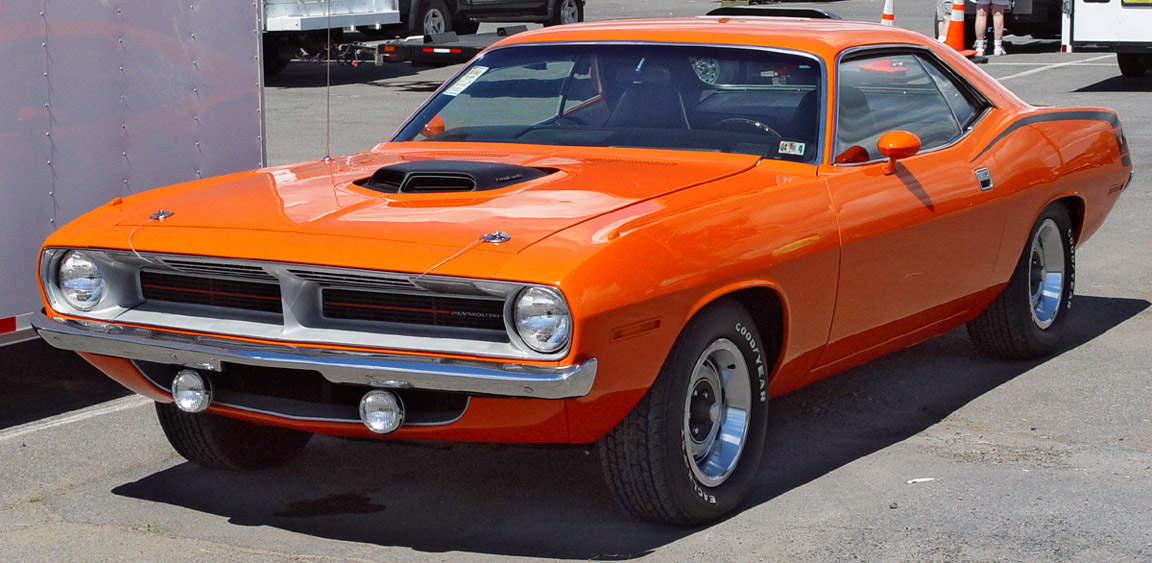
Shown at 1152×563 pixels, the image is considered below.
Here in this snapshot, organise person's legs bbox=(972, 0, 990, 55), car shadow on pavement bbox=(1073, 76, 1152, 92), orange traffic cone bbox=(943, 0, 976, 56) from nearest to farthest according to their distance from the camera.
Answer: car shadow on pavement bbox=(1073, 76, 1152, 92)
orange traffic cone bbox=(943, 0, 976, 56)
person's legs bbox=(972, 0, 990, 55)

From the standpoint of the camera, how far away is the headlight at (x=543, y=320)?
12.3 feet

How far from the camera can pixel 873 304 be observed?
4984 mm

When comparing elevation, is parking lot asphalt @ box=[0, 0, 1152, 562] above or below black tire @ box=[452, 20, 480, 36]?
below

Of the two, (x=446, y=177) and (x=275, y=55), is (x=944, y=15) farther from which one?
(x=446, y=177)

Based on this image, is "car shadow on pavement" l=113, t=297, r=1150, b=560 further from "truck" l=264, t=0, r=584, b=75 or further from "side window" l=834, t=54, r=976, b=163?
"truck" l=264, t=0, r=584, b=75

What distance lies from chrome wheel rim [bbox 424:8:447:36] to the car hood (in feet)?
53.1

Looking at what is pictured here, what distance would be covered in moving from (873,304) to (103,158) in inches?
123

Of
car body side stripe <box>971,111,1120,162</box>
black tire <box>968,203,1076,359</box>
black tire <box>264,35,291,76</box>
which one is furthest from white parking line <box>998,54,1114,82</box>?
black tire <box>968,203,1076,359</box>

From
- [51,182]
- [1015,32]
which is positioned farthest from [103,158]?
[1015,32]

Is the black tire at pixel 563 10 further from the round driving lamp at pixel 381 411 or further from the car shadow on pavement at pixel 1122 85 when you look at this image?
the round driving lamp at pixel 381 411

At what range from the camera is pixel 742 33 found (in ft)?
17.6

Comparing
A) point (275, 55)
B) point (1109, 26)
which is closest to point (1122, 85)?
point (1109, 26)

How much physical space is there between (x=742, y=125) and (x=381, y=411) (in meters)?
1.80

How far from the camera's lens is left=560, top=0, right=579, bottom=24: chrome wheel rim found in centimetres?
2362
